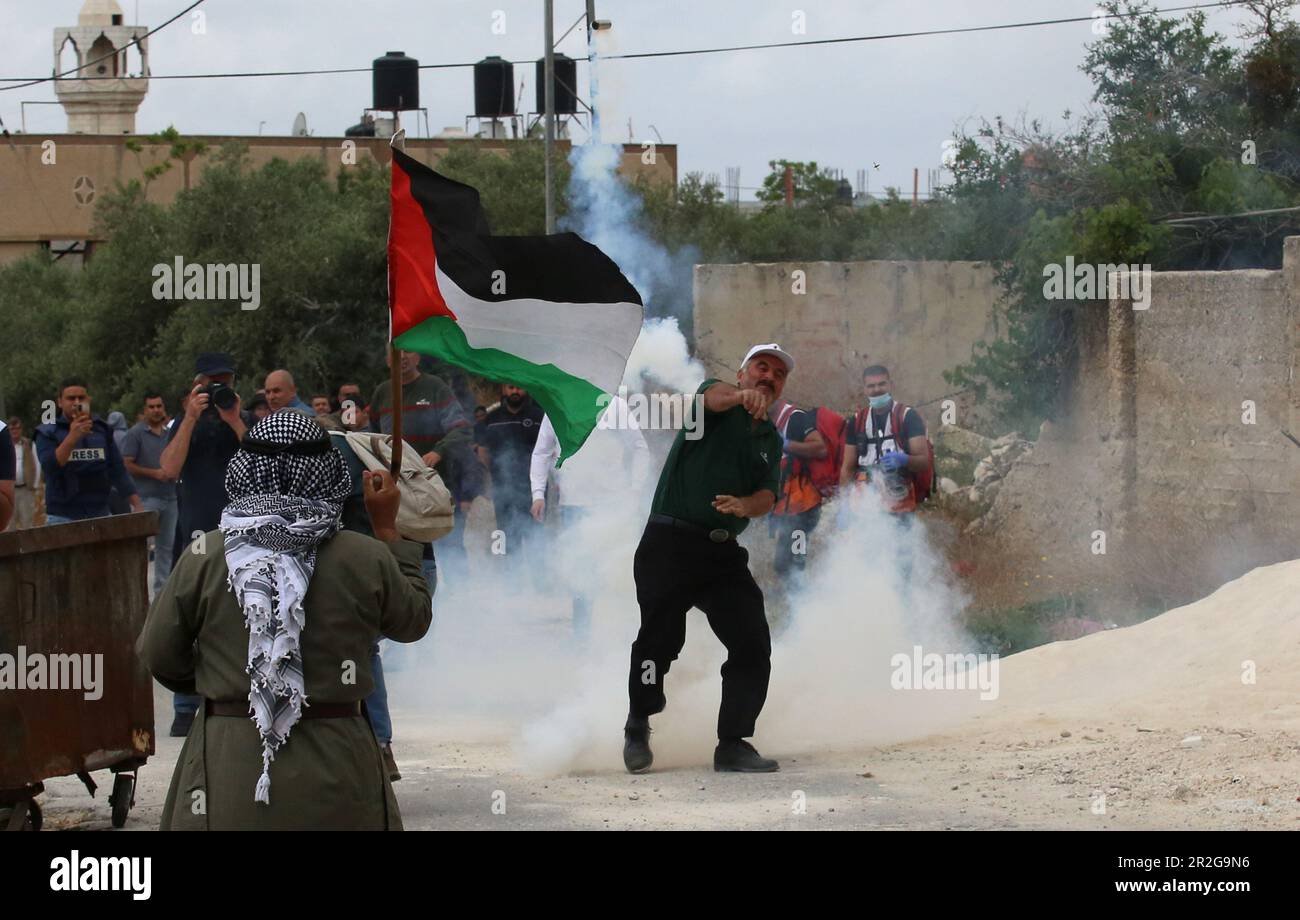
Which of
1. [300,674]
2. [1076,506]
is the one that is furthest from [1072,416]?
[300,674]

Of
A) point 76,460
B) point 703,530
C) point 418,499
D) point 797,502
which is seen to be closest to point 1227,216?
point 797,502

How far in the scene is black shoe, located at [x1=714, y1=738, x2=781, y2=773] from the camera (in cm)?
800

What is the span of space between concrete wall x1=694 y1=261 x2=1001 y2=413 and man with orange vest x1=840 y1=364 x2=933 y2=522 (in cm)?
870

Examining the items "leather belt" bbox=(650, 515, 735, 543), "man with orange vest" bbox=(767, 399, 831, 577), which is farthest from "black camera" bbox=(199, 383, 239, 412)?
"man with orange vest" bbox=(767, 399, 831, 577)

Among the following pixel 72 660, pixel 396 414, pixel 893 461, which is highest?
pixel 396 414

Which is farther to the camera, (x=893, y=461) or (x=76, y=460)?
(x=76, y=460)

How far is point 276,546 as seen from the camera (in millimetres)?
4383

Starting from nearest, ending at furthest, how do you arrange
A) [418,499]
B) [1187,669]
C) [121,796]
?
1. [418,499]
2. [121,796]
3. [1187,669]

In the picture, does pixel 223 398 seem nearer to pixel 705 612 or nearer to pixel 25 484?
pixel 705 612

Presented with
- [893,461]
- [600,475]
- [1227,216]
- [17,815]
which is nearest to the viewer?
[17,815]

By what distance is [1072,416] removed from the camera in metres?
15.4

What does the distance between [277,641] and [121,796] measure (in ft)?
10.4
